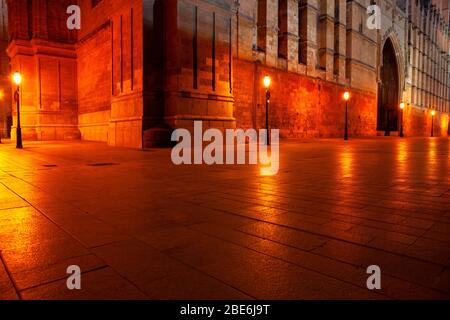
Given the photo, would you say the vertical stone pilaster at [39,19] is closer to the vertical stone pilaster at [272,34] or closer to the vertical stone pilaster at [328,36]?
the vertical stone pilaster at [272,34]

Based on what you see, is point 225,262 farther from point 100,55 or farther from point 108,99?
point 100,55

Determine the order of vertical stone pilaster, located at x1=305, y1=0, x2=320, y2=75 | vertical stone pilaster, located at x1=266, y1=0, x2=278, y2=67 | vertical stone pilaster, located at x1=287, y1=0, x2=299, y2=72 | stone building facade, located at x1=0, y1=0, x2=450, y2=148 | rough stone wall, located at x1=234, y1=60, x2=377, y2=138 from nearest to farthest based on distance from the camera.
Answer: stone building facade, located at x1=0, y1=0, x2=450, y2=148, rough stone wall, located at x1=234, y1=60, x2=377, y2=138, vertical stone pilaster, located at x1=266, y1=0, x2=278, y2=67, vertical stone pilaster, located at x1=287, y1=0, x2=299, y2=72, vertical stone pilaster, located at x1=305, y1=0, x2=320, y2=75

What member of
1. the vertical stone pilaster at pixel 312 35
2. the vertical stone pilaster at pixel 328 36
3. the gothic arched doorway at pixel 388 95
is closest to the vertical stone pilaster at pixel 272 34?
the vertical stone pilaster at pixel 312 35

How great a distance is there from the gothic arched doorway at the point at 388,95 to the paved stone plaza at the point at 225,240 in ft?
129

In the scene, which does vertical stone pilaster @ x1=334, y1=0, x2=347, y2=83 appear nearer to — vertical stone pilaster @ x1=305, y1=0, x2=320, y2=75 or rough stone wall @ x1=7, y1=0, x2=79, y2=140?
vertical stone pilaster @ x1=305, y1=0, x2=320, y2=75

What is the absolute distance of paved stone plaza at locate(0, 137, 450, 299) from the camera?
75.7 inches

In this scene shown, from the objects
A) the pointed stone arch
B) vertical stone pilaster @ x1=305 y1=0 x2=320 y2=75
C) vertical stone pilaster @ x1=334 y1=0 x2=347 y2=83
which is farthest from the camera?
the pointed stone arch

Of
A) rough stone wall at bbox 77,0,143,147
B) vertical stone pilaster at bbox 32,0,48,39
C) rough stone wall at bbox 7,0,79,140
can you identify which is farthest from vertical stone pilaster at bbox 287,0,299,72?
vertical stone pilaster at bbox 32,0,48,39

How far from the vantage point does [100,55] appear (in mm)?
19516

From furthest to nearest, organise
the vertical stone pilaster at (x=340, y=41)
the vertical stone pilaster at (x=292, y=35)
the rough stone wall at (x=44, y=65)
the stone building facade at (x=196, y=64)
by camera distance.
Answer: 1. the vertical stone pilaster at (x=340, y=41)
2. the vertical stone pilaster at (x=292, y=35)
3. the rough stone wall at (x=44, y=65)
4. the stone building facade at (x=196, y=64)

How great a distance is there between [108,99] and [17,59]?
7.71 meters

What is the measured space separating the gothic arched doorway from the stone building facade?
0.31m

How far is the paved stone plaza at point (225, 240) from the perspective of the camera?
6.31 feet
